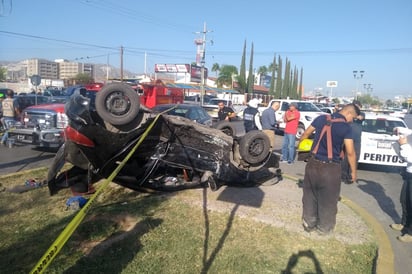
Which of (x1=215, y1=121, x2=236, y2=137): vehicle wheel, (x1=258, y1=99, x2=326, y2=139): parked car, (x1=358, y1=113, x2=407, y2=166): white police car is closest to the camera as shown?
(x1=215, y1=121, x2=236, y2=137): vehicle wheel

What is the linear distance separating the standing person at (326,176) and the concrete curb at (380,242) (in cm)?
65

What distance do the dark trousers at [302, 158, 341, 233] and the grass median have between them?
0.86ft

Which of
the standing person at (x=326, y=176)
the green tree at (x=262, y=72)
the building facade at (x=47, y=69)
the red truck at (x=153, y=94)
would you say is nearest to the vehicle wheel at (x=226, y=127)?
the standing person at (x=326, y=176)

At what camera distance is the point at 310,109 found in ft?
50.6

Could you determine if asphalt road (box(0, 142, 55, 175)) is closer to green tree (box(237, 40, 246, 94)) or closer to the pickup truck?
the pickup truck

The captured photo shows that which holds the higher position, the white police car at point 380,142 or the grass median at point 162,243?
the white police car at point 380,142

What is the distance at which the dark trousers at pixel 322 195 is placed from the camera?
4.27 meters

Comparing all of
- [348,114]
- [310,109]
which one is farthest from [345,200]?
[310,109]

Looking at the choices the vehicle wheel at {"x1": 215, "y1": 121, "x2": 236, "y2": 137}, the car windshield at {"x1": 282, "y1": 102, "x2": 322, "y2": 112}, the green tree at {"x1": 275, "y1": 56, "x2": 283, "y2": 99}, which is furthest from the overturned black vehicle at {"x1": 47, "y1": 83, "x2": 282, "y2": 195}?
the green tree at {"x1": 275, "y1": 56, "x2": 283, "y2": 99}

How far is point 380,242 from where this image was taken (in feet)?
13.9

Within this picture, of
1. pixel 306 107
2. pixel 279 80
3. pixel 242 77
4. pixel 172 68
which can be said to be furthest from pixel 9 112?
pixel 279 80

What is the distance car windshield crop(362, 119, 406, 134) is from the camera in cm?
860

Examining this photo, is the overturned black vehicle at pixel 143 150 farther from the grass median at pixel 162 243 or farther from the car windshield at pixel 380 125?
the car windshield at pixel 380 125

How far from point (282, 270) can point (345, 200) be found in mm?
3228
